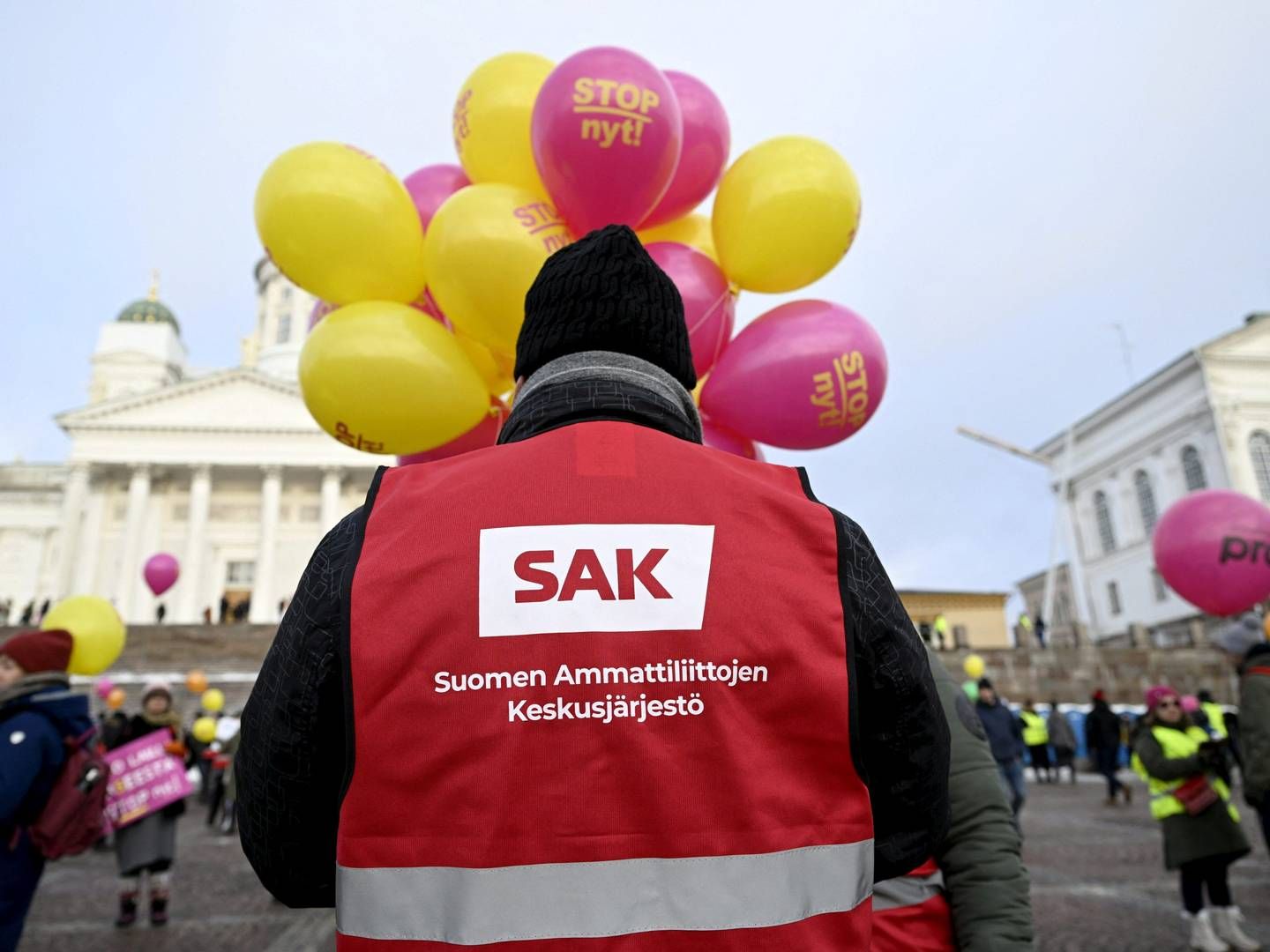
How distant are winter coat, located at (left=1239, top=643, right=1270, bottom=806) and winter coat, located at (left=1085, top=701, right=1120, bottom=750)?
10.8 metres

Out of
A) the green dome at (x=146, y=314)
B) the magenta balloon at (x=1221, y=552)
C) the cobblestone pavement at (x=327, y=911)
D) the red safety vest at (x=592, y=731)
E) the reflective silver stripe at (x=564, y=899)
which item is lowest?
the cobblestone pavement at (x=327, y=911)

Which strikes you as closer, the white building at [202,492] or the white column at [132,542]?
the white column at [132,542]

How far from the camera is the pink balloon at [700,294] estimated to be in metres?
3.77

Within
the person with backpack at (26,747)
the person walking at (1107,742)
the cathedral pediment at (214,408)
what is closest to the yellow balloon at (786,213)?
the person with backpack at (26,747)

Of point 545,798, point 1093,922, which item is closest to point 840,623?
point 545,798

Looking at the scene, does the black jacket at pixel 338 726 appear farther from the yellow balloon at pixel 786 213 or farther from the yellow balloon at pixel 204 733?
the yellow balloon at pixel 204 733

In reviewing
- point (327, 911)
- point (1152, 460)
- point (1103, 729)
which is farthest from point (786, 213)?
point (1152, 460)

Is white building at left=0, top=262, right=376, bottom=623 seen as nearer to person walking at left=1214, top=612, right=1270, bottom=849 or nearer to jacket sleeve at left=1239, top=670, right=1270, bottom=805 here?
person walking at left=1214, top=612, right=1270, bottom=849

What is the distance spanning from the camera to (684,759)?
3.81ft

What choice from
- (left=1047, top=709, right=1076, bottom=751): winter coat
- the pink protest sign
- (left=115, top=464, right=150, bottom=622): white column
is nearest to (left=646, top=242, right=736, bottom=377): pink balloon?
the pink protest sign

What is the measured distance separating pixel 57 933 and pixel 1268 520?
9.24 meters

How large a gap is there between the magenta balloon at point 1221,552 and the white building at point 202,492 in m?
42.1

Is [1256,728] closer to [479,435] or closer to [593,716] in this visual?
[479,435]

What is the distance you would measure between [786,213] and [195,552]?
158 feet
